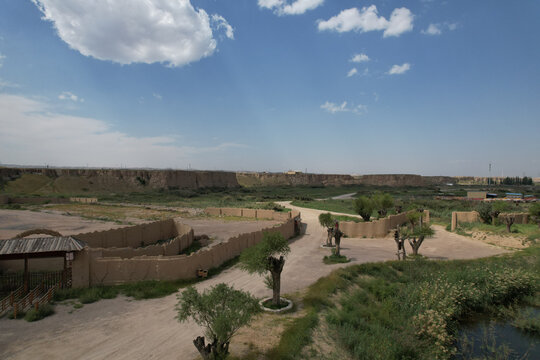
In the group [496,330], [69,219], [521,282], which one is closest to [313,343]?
[496,330]

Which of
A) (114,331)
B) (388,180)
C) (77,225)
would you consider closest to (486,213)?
(114,331)

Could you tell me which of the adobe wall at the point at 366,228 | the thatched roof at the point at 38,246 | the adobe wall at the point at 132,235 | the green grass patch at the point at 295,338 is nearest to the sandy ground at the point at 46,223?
the adobe wall at the point at 132,235

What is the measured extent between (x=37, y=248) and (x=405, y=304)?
16.5 meters

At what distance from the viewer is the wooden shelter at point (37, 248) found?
→ 14148 mm

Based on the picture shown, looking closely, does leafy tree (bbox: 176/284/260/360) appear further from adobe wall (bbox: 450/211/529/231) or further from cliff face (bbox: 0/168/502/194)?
cliff face (bbox: 0/168/502/194)

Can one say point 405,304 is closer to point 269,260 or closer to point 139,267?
point 269,260

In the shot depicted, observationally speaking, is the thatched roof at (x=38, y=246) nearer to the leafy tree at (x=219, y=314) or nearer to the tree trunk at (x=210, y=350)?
the leafy tree at (x=219, y=314)

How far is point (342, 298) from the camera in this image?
15430 mm

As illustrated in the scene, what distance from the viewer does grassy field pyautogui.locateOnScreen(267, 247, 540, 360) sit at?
36.8 feet

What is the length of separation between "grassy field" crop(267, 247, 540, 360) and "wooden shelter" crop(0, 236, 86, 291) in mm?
10343

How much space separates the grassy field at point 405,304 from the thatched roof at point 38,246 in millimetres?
10398

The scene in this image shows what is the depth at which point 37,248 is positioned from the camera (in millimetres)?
14508

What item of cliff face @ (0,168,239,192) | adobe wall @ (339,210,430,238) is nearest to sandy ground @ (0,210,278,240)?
adobe wall @ (339,210,430,238)

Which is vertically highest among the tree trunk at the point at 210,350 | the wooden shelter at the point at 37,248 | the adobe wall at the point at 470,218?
the wooden shelter at the point at 37,248
